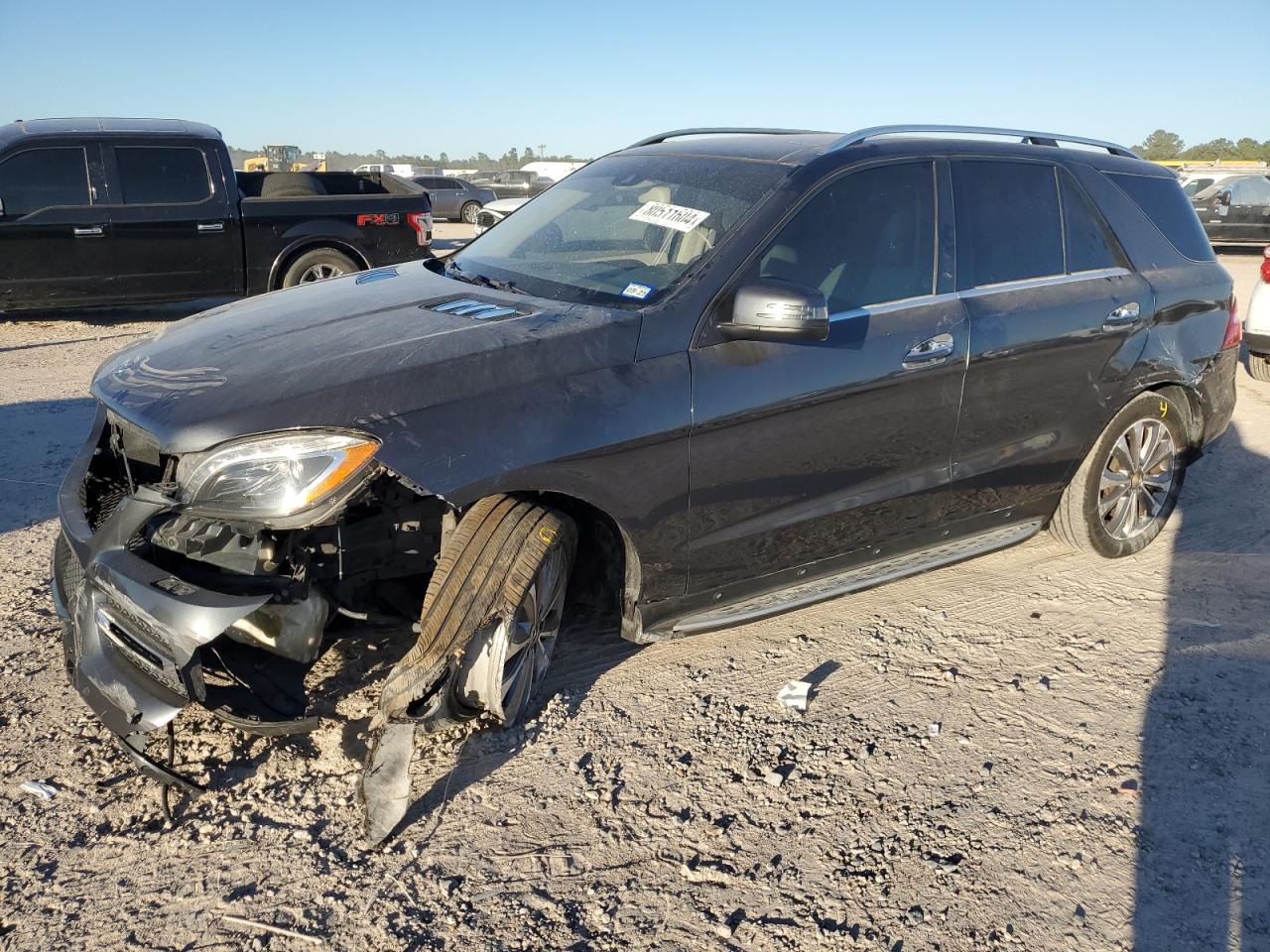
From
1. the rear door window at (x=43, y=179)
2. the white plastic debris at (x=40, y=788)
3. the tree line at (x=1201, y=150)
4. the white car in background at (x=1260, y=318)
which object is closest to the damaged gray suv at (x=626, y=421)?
the white plastic debris at (x=40, y=788)

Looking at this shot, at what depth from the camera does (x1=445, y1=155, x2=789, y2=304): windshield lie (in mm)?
3516

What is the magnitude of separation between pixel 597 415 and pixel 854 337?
3.54ft

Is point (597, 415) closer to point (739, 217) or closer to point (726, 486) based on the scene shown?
point (726, 486)

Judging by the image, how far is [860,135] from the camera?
3.89 metres

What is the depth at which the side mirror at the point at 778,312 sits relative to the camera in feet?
10.3

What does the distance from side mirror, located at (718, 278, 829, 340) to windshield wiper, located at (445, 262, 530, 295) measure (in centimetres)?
86

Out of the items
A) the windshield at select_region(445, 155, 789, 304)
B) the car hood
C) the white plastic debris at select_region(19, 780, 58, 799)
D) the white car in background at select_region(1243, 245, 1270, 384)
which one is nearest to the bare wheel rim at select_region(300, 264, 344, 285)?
the windshield at select_region(445, 155, 789, 304)

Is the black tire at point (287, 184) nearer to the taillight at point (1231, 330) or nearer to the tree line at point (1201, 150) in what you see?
the taillight at point (1231, 330)

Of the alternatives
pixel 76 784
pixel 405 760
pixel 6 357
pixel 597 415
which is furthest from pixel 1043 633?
pixel 6 357

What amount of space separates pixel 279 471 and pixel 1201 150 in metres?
81.7

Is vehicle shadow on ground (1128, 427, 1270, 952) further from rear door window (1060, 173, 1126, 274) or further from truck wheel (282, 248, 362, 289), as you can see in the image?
truck wheel (282, 248, 362, 289)

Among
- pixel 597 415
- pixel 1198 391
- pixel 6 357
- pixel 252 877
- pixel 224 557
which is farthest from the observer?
pixel 6 357

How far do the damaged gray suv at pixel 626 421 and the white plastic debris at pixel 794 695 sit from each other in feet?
0.95

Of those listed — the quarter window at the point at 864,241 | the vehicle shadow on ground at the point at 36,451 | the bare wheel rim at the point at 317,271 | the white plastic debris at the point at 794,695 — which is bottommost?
the white plastic debris at the point at 794,695
